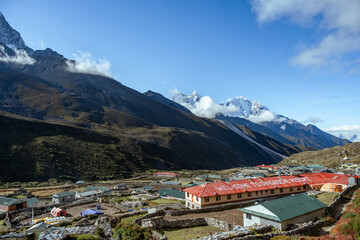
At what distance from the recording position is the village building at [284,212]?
22344mm

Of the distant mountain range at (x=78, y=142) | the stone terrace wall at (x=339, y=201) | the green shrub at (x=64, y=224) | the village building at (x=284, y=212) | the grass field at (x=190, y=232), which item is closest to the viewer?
the grass field at (x=190, y=232)

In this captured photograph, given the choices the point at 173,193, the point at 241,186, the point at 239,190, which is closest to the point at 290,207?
the point at 239,190

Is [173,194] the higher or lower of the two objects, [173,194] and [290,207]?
the lower

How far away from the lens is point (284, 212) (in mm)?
23203

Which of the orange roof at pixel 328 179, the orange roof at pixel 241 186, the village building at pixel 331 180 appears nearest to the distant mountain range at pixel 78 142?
the orange roof at pixel 241 186

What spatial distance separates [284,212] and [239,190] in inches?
615

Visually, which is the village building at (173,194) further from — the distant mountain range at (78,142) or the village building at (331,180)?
the distant mountain range at (78,142)

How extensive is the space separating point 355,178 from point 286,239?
35095 mm

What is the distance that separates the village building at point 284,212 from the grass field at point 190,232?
3435 millimetres

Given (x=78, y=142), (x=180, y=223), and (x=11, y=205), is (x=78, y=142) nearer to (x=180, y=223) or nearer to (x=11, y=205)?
(x=11, y=205)

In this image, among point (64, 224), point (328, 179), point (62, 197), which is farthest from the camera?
point (62, 197)

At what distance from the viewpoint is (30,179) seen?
78.9 meters

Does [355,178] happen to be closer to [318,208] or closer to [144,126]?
[318,208]

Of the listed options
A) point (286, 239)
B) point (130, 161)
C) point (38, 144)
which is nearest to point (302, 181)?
point (286, 239)
